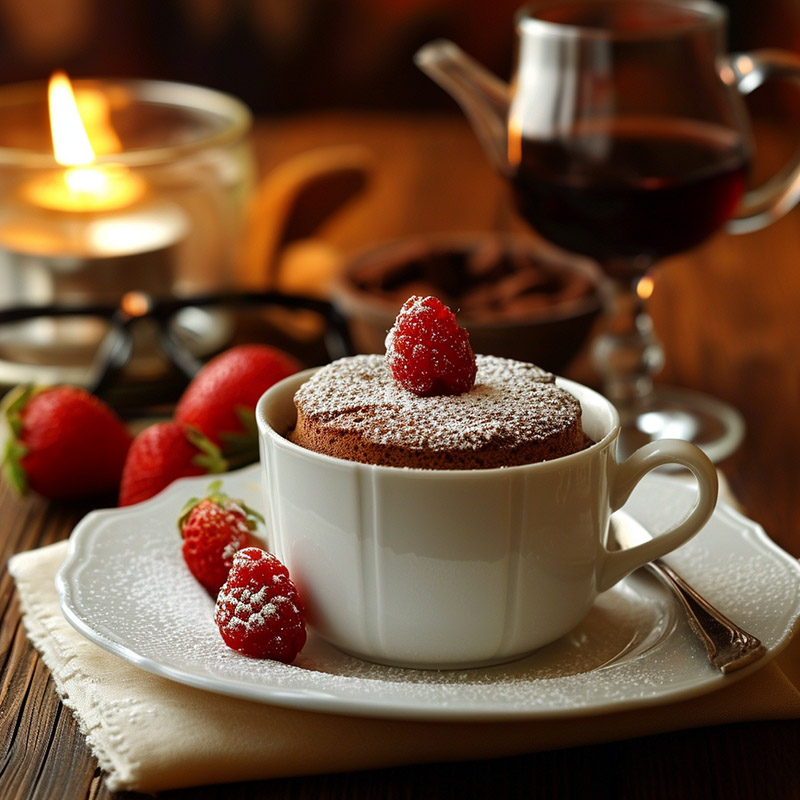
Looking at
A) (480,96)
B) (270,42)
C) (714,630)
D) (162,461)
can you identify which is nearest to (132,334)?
(162,461)

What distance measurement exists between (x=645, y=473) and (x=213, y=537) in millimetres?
322

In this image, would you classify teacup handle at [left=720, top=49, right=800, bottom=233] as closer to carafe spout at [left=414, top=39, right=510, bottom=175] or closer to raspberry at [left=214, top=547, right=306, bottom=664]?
carafe spout at [left=414, top=39, right=510, bottom=175]

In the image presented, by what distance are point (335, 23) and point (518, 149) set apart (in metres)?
1.93

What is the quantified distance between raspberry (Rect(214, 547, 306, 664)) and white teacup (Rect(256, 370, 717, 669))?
0.10 feet

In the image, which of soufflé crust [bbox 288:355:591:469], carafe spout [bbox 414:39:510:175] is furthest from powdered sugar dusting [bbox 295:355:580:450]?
carafe spout [bbox 414:39:510:175]

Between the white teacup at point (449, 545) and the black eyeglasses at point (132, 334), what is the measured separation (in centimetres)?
60

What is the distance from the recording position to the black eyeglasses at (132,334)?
1.35 meters

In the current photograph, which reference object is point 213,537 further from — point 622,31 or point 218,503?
point 622,31

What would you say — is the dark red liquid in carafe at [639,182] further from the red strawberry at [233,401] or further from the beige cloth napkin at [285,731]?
the beige cloth napkin at [285,731]

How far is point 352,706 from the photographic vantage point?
0.61m

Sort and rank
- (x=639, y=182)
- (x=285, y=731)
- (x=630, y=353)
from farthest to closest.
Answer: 1. (x=630, y=353)
2. (x=639, y=182)
3. (x=285, y=731)

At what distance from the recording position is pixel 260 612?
71 cm

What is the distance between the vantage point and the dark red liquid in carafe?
121 cm

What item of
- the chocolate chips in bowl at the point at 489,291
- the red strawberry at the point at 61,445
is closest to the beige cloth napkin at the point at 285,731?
the red strawberry at the point at 61,445
